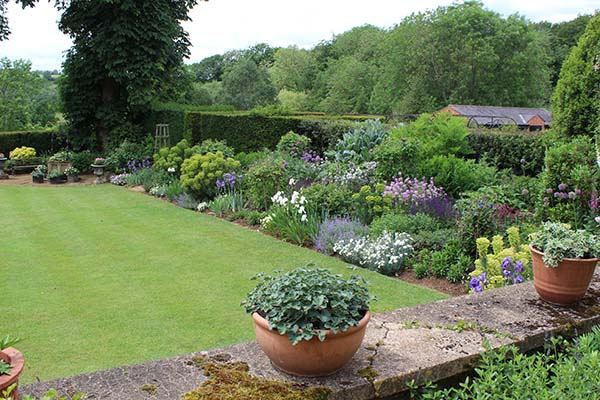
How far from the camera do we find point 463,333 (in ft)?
8.93

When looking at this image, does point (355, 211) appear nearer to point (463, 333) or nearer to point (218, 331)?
point (218, 331)

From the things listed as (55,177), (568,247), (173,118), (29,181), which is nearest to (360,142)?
(568,247)

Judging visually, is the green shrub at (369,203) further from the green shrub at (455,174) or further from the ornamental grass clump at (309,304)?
the ornamental grass clump at (309,304)

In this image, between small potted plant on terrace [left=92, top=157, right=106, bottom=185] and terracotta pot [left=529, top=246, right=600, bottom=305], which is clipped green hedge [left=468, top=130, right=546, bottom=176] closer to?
terracotta pot [left=529, top=246, right=600, bottom=305]

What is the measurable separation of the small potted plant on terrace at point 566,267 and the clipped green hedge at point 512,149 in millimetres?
6042

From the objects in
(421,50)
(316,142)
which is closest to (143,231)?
(316,142)

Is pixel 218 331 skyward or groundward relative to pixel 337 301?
groundward

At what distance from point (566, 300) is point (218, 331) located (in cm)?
284

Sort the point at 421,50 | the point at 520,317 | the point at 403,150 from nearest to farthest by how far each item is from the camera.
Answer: the point at 520,317
the point at 403,150
the point at 421,50

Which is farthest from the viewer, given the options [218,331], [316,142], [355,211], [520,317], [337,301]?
[316,142]

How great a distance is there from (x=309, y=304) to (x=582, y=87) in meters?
6.90

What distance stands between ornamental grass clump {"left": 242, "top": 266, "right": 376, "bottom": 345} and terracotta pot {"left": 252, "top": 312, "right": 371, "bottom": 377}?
0.03 metres

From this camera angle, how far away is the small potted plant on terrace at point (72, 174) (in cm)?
1641

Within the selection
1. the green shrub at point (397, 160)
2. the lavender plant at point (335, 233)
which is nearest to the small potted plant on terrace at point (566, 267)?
the lavender plant at point (335, 233)
